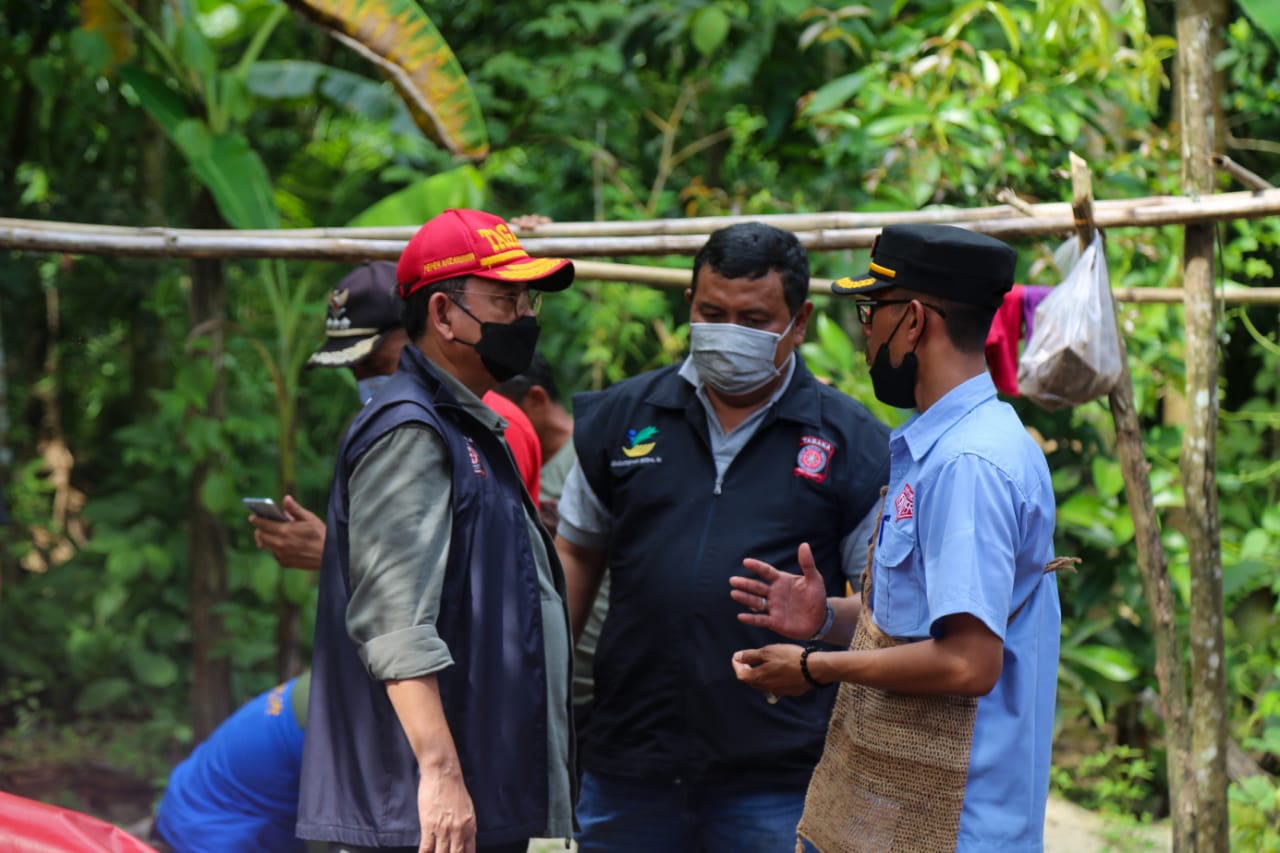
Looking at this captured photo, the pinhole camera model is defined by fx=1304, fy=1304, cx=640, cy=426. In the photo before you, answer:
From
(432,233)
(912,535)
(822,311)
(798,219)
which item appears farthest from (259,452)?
(912,535)

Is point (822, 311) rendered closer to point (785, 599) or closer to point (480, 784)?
point (785, 599)

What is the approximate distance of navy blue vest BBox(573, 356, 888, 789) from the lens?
279 cm

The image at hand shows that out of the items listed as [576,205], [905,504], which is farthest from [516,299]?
[576,205]

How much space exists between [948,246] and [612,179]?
5.00m

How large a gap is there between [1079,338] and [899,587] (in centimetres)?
148

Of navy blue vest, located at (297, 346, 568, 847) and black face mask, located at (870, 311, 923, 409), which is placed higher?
black face mask, located at (870, 311, 923, 409)

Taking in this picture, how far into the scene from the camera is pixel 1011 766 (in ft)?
7.03


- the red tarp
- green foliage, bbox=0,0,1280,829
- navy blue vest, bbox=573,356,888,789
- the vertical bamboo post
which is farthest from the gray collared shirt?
green foliage, bbox=0,0,1280,829

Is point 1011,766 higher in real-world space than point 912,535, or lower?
lower

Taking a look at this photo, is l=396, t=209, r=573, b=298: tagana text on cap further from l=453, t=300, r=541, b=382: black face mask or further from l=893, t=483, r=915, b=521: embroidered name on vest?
l=893, t=483, r=915, b=521: embroidered name on vest

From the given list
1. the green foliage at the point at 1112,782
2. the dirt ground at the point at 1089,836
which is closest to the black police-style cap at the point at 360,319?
the dirt ground at the point at 1089,836

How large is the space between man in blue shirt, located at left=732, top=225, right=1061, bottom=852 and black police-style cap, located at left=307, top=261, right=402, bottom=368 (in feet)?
4.61

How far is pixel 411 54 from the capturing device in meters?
5.10

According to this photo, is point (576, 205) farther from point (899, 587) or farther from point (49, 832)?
point (49, 832)
